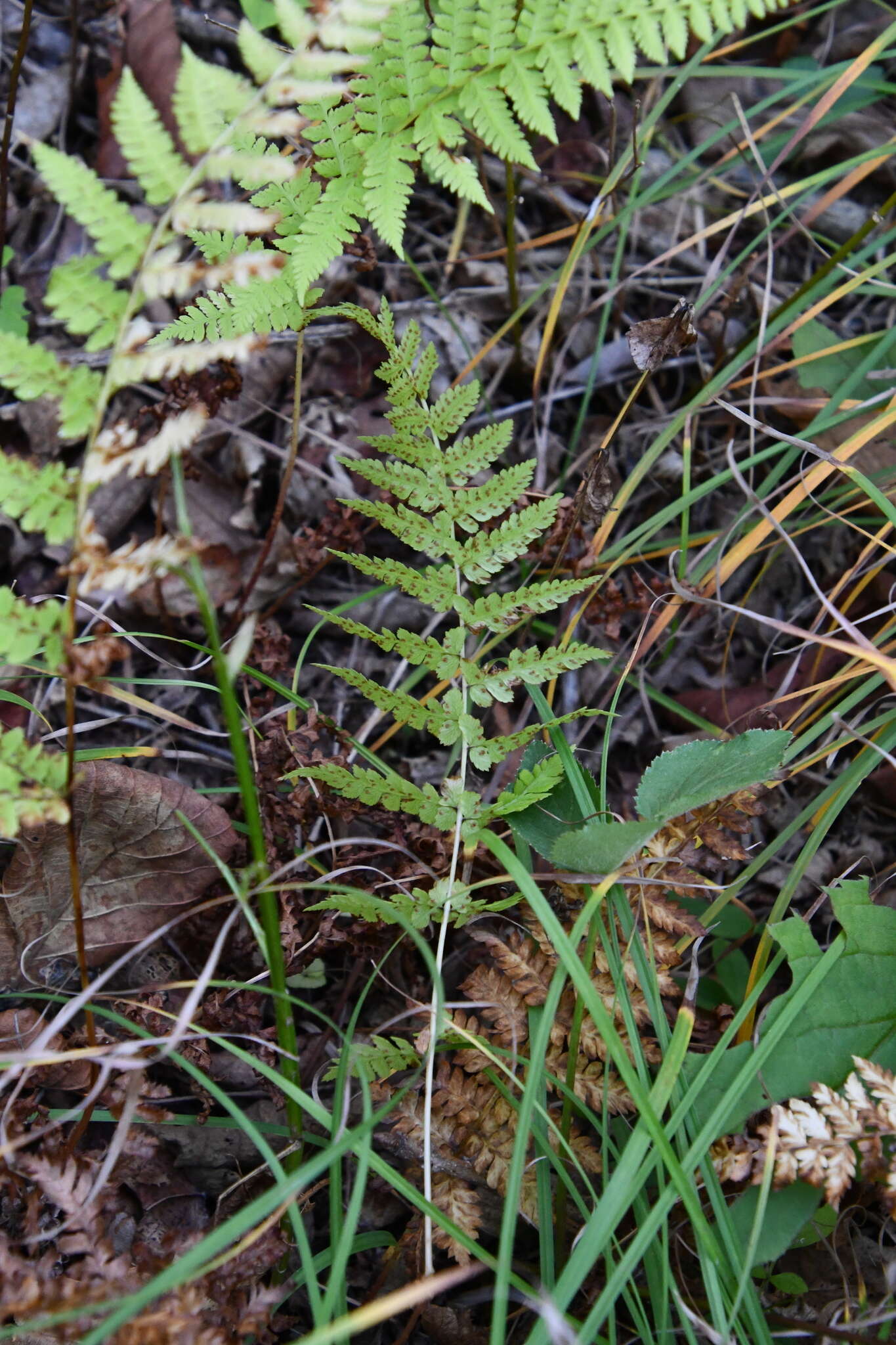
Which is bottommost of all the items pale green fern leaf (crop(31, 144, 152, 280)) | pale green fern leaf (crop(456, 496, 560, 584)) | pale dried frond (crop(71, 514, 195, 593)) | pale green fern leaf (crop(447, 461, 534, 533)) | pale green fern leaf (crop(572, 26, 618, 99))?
pale green fern leaf (crop(456, 496, 560, 584))

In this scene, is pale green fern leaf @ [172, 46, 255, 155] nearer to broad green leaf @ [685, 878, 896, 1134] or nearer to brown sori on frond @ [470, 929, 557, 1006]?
brown sori on frond @ [470, 929, 557, 1006]

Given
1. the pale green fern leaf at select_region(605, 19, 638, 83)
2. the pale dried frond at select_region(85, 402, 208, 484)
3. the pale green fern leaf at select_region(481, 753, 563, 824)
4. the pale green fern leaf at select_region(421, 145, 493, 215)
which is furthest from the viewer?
the pale green fern leaf at select_region(481, 753, 563, 824)

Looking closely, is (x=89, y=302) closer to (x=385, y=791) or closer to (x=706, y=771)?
(x=385, y=791)

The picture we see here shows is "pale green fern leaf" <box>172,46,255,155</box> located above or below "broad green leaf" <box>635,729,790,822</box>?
above

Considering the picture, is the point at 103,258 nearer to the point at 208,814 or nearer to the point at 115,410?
the point at 208,814

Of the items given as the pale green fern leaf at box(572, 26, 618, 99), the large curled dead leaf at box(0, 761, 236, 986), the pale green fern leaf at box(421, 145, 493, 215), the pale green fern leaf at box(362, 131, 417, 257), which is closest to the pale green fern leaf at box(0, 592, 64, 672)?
the large curled dead leaf at box(0, 761, 236, 986)

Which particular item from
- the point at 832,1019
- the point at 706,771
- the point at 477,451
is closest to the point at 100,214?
the point at 477,451
